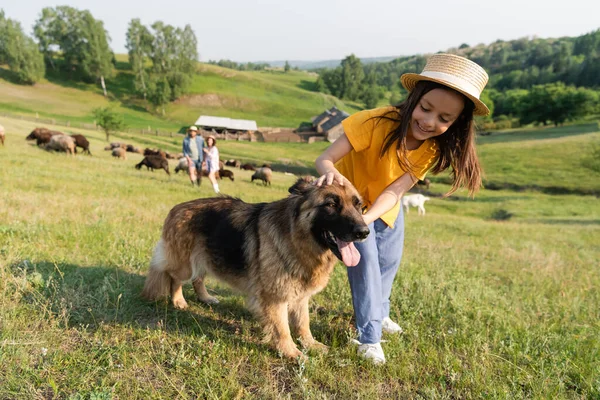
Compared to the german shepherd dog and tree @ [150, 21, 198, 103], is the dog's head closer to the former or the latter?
the german shepherd dog

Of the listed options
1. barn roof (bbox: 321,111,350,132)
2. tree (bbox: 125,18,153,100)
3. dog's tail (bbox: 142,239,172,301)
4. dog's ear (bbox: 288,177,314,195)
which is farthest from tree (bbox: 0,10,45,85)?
dog's ear (bbox: 288,177,314,195)

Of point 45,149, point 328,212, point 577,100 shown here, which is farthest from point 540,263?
point 577,100

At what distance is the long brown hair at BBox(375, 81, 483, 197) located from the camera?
3.33 meters

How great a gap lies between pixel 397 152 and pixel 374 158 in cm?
25

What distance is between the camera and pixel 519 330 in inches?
158

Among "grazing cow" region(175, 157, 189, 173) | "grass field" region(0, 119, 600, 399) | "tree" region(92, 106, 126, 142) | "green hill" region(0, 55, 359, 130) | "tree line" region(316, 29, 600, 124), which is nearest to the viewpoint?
"grass field" region(0, 119, 600, 399)

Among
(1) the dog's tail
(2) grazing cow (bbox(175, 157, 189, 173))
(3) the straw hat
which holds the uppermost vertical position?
(3) the straw hat

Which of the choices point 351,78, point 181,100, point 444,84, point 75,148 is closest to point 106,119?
point 75,148

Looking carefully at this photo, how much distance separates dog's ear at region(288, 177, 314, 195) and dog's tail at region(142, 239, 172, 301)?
1.90m

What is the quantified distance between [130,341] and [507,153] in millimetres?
54937

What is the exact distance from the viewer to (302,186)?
10.9ft

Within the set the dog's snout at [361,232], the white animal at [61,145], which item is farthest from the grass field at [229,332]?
the white animal at [61,145]

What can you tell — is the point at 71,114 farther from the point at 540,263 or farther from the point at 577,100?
the point at 577,100

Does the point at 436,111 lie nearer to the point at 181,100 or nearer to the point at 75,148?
the point at 75,148
